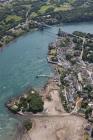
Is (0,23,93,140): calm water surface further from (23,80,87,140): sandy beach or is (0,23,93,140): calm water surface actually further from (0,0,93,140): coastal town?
(23,80,87,140): sandy beach

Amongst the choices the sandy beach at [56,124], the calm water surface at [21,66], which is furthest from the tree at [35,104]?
the calm water surface at [21,66]


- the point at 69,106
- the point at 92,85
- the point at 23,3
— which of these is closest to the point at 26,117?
the point at 69,106

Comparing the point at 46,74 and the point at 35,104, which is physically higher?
the point at 35,104

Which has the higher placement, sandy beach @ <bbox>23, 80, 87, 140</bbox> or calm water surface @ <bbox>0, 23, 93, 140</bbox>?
calm water surface @ <bbox>0, 23, 93, 140</bbox>

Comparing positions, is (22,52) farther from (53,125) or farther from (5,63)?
(53,125)

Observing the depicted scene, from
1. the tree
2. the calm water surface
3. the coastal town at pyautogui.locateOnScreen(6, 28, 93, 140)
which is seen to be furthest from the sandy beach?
the calm water surface

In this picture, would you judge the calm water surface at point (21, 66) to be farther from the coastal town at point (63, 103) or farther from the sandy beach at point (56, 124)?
the sandy beach at point (56, 124)

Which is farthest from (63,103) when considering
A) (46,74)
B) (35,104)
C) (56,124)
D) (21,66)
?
(21,66)

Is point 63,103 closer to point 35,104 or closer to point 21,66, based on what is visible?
point 35,104

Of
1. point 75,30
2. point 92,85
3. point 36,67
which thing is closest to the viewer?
point 92,85
